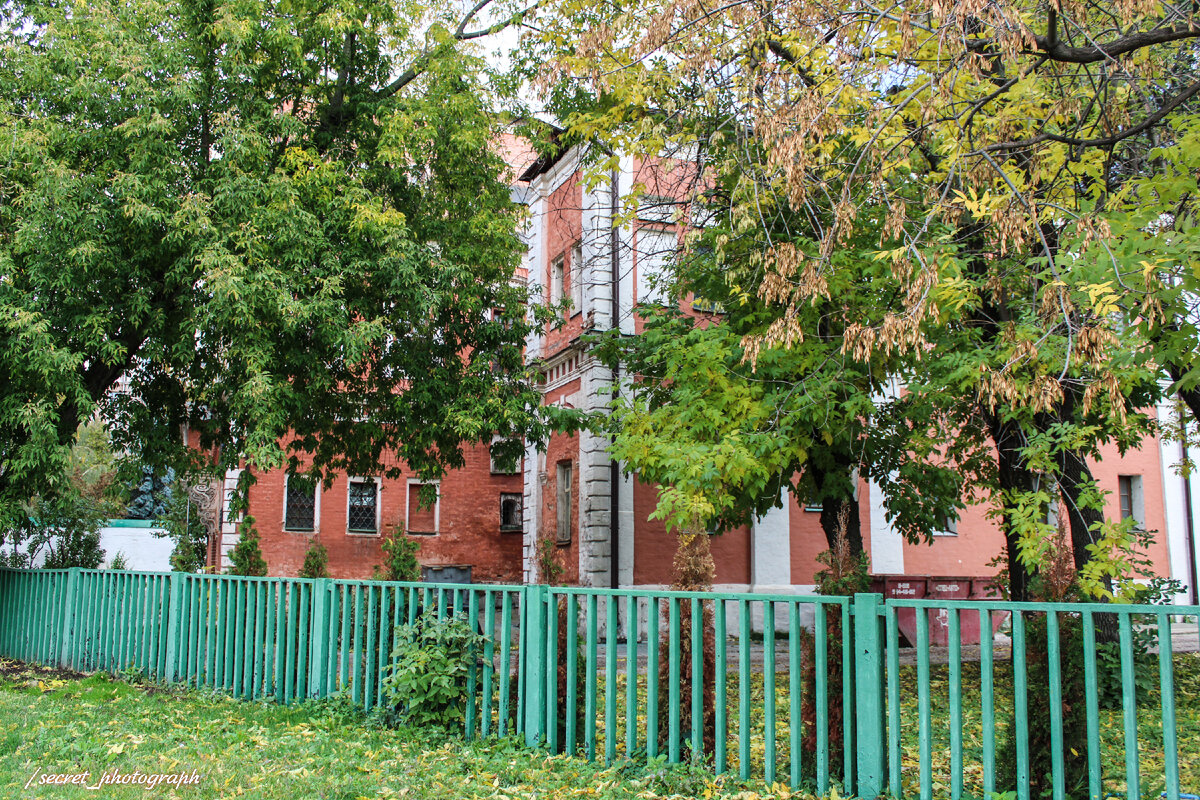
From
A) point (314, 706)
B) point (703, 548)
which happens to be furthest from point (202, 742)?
point (703, 548)

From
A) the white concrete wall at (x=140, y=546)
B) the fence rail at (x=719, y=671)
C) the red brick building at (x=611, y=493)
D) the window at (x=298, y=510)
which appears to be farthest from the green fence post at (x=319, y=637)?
the white concrete wall at (x=140, y=546)

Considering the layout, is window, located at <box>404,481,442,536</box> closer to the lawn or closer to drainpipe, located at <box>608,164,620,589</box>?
drainpipe, located at <box>608,164,620,589</box>

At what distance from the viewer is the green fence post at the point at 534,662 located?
6.90m

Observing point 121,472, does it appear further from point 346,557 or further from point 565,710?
point 346,557

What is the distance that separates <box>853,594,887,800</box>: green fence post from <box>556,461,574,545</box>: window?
15298 millimetres

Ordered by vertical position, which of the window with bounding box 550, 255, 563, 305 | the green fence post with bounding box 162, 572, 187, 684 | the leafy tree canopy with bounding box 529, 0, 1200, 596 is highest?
the window with bounding box 550, 255, 563, 305

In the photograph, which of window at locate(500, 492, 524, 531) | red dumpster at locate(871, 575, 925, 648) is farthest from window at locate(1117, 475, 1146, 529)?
window at locate(500, 492, 524, 531)

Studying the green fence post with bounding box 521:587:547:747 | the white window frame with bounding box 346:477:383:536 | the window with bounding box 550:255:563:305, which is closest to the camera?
the green fence post with bounding box 521:587:547:747

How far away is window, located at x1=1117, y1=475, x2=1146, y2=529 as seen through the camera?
25469 mm

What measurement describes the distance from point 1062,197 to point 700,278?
A: 5168 millimetres

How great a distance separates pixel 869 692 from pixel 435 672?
345 centimetres

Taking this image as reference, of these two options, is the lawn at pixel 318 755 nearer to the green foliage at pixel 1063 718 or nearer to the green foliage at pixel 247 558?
the green foliage at pixel 1063 718

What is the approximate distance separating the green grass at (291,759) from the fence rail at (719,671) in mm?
278

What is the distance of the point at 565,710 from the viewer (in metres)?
7.11
